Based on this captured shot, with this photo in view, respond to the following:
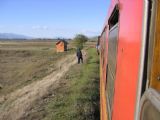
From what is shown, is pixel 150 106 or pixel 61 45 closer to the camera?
pixel 150 106

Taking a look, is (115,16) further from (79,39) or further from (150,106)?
(79,39)

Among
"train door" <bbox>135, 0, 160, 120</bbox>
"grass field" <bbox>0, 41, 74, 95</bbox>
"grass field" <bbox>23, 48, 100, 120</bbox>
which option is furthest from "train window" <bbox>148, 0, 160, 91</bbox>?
"grass field" <bbox>0, 41, 74, 95</bbox>

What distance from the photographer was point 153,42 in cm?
144

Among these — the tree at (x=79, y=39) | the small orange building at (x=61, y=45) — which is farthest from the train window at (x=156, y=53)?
the tree at (x=79, y=39)

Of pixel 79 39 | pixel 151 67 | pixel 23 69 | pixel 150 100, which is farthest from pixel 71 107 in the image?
pixel 79 39

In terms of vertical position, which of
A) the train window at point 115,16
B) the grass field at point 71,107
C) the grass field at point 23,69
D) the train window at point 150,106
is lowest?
the grass field at point 23,69

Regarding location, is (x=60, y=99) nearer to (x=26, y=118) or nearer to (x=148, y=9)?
(x=26, y=118)

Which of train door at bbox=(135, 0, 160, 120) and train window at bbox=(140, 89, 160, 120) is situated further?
train door at bbox=(135, 0, 160, 120)

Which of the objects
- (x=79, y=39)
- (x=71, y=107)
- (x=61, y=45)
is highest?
(x=71, y=107)

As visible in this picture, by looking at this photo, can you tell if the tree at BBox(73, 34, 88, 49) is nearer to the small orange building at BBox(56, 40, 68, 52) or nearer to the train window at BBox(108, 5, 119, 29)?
the small orange building at BBox(56, 40, 68, 52)

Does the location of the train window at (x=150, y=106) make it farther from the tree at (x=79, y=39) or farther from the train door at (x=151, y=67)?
the tree at (x=79, y=39)

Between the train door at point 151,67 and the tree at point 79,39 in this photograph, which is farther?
the tree at point 79,39

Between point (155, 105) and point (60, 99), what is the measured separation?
1159 cm

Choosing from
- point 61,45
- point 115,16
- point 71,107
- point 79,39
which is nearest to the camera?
point 115,16
